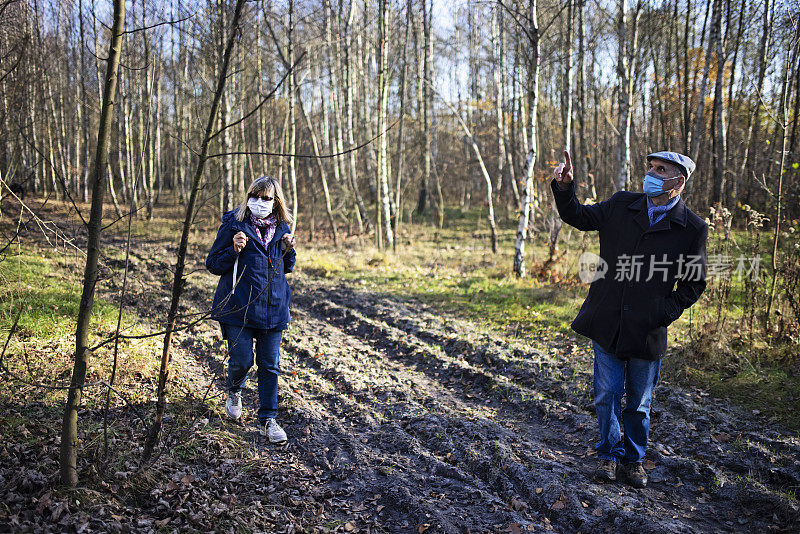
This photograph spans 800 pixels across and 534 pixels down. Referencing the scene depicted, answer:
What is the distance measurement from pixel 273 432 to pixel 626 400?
2870 millimetres

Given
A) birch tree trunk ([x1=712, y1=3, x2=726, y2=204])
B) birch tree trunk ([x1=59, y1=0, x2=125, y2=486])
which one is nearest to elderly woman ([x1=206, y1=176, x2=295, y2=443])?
birch tree trunk ([x1=59, y1=0, x2=125, y2=486])

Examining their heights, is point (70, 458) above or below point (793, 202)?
below

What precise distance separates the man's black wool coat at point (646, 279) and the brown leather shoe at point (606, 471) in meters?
0.89

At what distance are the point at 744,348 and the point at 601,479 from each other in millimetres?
3711

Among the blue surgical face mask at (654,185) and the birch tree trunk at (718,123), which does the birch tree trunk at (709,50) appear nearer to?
the birch tree trunk at (718,123)

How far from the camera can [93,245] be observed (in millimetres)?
2676

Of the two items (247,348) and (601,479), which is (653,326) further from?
(247,348)

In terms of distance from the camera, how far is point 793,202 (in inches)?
460

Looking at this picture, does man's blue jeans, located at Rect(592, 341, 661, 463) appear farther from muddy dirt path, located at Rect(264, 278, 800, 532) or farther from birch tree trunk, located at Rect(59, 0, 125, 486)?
birch tree trunk, located at Rect(59, 0, 125, 486)

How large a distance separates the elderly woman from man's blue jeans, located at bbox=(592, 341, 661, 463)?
8.51ft

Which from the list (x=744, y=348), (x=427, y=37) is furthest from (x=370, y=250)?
(x=744, y=348)

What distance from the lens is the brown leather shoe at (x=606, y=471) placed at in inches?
147

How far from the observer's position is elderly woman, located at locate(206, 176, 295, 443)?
4102 millimetres

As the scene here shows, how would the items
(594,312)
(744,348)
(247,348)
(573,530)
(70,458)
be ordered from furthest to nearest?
(744,348), (247,348), (594,312), (573,530), (70,458)
